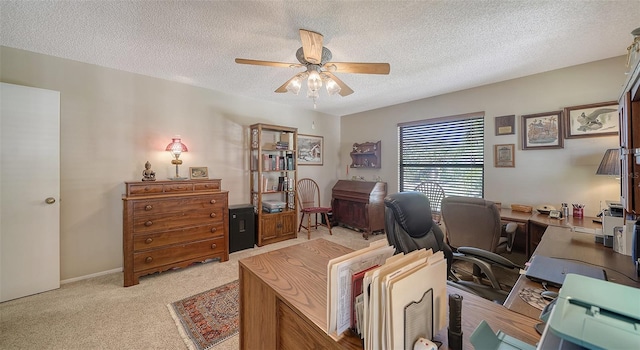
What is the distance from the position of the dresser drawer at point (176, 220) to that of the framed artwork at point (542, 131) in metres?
4.08

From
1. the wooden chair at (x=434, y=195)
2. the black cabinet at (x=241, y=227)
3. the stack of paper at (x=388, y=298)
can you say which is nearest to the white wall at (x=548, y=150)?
the wooden chair at (x=434, y=195)

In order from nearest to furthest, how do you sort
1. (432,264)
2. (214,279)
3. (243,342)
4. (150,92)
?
(432,264), (243,342), (214,279), (150,92)

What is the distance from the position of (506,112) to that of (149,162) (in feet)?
15.7

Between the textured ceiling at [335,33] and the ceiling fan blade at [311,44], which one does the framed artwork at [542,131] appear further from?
the ceiling fan blade at [311,44]

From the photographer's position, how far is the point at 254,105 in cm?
396

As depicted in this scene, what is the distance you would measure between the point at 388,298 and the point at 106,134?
3537 millimetres

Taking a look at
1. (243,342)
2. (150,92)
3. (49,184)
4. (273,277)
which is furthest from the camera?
(150,92)

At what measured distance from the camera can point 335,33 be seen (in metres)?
1.97

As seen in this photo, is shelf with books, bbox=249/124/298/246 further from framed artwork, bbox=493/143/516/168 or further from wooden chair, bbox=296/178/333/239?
framed artwork, bbox=493/143/516/168

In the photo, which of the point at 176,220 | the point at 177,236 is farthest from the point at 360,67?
the point at 177,236

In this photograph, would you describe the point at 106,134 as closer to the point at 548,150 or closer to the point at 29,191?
the point at 29,191

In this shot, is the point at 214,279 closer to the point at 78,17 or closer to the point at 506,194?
the point at 78,17

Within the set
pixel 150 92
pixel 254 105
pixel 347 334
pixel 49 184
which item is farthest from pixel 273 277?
pixel 254 105

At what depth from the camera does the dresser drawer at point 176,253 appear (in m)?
2.53
